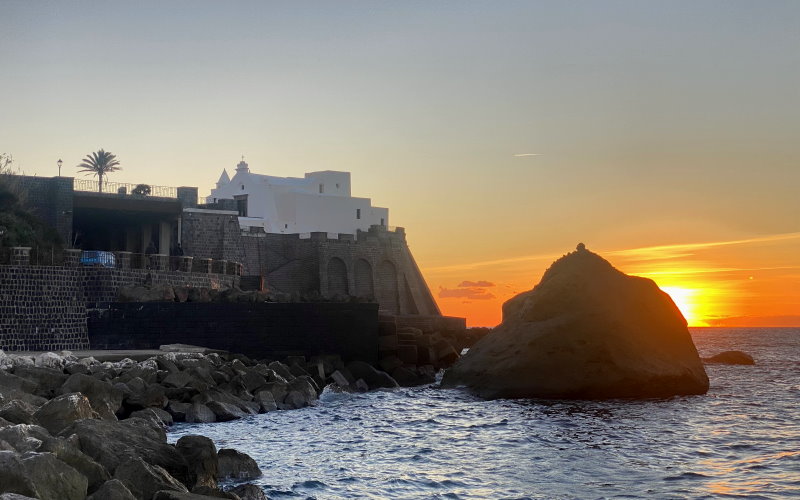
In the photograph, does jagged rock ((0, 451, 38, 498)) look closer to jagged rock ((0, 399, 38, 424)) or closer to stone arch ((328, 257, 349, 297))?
jagged rock ((0, 399, 38, 424))

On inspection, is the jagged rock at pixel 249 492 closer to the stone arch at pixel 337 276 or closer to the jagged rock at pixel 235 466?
the jagged rock at pixel 235 466

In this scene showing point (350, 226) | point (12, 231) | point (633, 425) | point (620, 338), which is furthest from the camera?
point (350, 226)

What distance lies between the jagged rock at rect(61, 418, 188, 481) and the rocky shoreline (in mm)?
13

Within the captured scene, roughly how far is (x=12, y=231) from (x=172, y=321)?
1451 cm

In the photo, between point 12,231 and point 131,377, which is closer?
point 131,377

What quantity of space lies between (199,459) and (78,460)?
7.08 ft

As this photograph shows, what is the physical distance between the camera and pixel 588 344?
22.1 meters

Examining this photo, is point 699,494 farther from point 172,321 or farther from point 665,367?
point 172,321

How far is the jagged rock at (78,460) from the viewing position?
9.13 m

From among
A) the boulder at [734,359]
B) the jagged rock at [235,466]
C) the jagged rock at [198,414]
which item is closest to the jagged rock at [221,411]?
the jagged rock at [198,414]

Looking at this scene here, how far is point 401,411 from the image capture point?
878 inches

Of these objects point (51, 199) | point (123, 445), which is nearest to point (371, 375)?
point (123, 445)

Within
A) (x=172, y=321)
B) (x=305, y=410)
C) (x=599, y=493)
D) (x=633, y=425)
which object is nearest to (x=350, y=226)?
(x=172, y=321)

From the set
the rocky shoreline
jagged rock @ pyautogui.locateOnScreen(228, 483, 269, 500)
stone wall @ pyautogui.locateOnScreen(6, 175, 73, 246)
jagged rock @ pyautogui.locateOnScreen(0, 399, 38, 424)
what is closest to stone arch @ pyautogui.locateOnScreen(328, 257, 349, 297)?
stone wall @ pyautogui.locateOnScreen(6, 175, 73, 246)
